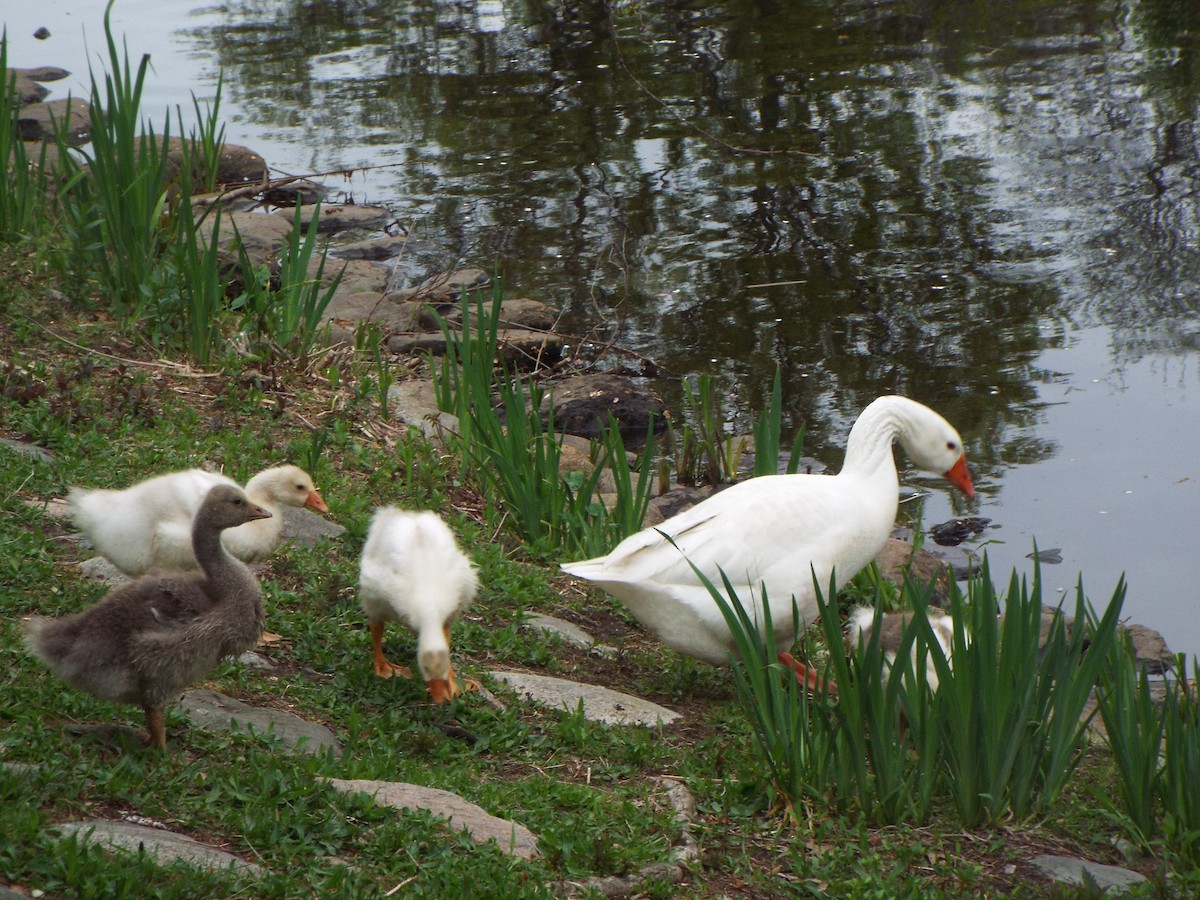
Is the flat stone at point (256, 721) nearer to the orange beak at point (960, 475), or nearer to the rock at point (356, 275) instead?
the orange beak at point (960, 475)

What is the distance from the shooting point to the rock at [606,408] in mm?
8219

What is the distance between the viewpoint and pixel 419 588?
446cm

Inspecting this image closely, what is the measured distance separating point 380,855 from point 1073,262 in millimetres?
8484

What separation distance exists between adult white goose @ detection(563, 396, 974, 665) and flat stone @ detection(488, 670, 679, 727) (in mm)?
277

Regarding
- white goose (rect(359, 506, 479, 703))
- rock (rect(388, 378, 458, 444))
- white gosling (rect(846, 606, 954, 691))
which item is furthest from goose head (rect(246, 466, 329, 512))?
white gosling (rect(846, 606, 954, 691))

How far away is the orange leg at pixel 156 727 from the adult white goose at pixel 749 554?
157 cm

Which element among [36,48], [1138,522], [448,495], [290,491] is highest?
[36,48]

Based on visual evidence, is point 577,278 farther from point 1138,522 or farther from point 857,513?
point 857,513

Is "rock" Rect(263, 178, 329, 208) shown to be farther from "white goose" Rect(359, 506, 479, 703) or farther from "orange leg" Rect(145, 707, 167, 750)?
"orange leg" Rect(145, 707, 167, 750)

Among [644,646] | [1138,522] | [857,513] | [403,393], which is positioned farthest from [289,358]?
[1138,522]

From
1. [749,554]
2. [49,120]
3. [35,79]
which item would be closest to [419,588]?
[749,554]

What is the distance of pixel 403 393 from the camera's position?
7.96m

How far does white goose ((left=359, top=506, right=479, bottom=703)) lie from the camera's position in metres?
4.37

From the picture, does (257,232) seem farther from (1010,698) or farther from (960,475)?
(1010,698)
